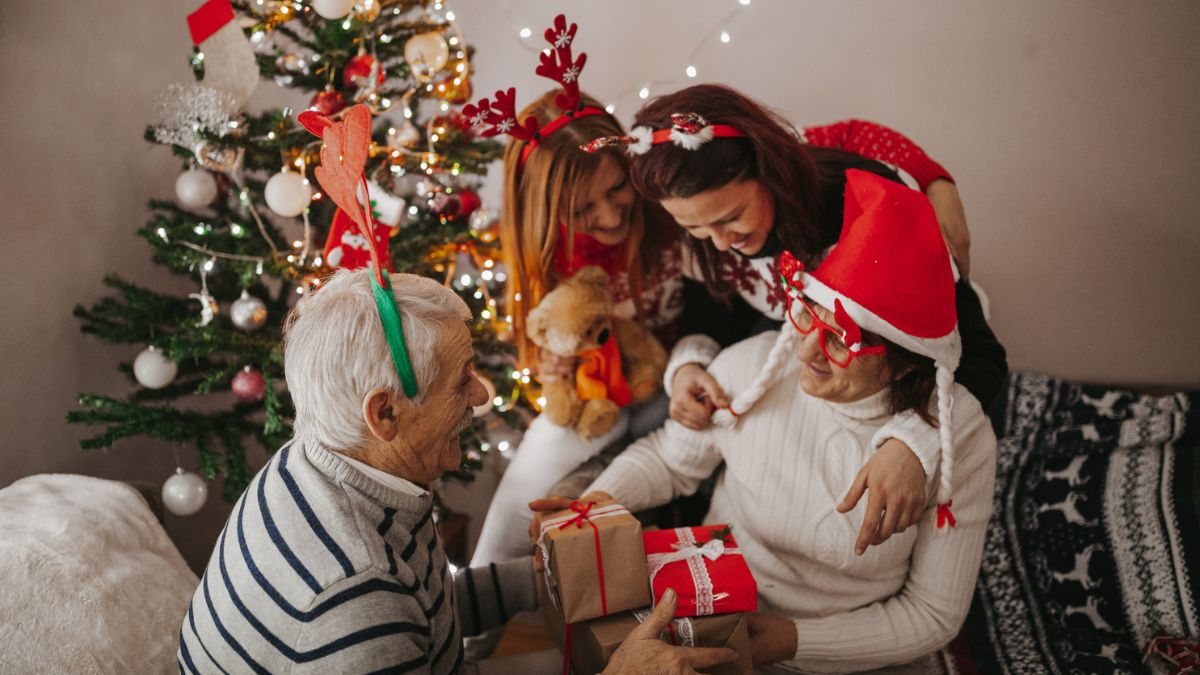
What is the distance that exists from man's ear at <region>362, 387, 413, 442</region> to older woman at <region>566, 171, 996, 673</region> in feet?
2.17

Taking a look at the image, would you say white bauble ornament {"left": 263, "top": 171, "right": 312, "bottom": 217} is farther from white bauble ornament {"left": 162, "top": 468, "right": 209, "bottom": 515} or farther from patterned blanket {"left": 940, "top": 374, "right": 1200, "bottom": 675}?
patterned blanket {"left": 940, "top": 374, "right": 1200, "bottom": 675}

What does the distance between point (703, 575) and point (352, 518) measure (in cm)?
56

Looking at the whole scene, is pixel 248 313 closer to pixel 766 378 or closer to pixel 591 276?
pixel 591 276

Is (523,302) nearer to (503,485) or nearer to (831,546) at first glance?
(503,485)

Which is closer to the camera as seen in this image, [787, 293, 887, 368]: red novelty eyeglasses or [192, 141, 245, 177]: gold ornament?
[787, 293, 887, 368]: red novelty eyeglasses

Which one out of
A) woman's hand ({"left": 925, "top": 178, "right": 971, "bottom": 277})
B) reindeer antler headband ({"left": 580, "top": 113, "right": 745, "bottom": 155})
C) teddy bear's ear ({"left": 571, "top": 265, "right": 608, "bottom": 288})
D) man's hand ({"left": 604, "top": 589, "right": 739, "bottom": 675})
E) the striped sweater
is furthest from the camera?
teddy bear's ear ({"left": 571, "top": 265, "right": 608, "bottom": 288})

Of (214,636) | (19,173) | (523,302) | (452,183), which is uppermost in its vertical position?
(19,173)

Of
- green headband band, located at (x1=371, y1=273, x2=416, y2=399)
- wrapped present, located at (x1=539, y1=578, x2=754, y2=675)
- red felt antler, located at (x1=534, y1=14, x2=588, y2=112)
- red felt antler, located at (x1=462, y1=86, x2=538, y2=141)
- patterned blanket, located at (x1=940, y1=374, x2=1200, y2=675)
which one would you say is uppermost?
red felt antler, located at (x1=534, y1=14, x2=588, y2=112)

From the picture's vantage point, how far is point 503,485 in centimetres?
193

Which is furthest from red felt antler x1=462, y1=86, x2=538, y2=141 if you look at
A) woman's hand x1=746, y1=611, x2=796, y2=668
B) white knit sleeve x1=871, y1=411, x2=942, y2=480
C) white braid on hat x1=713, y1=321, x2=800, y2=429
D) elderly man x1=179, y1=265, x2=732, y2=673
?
woman's hand x1=746, y1=611, x2=796, y2=668

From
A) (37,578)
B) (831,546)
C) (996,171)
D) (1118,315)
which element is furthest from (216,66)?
(1118,315)

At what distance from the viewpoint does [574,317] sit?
171 cm

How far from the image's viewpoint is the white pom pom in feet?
4.91

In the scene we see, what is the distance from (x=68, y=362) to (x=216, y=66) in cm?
86
